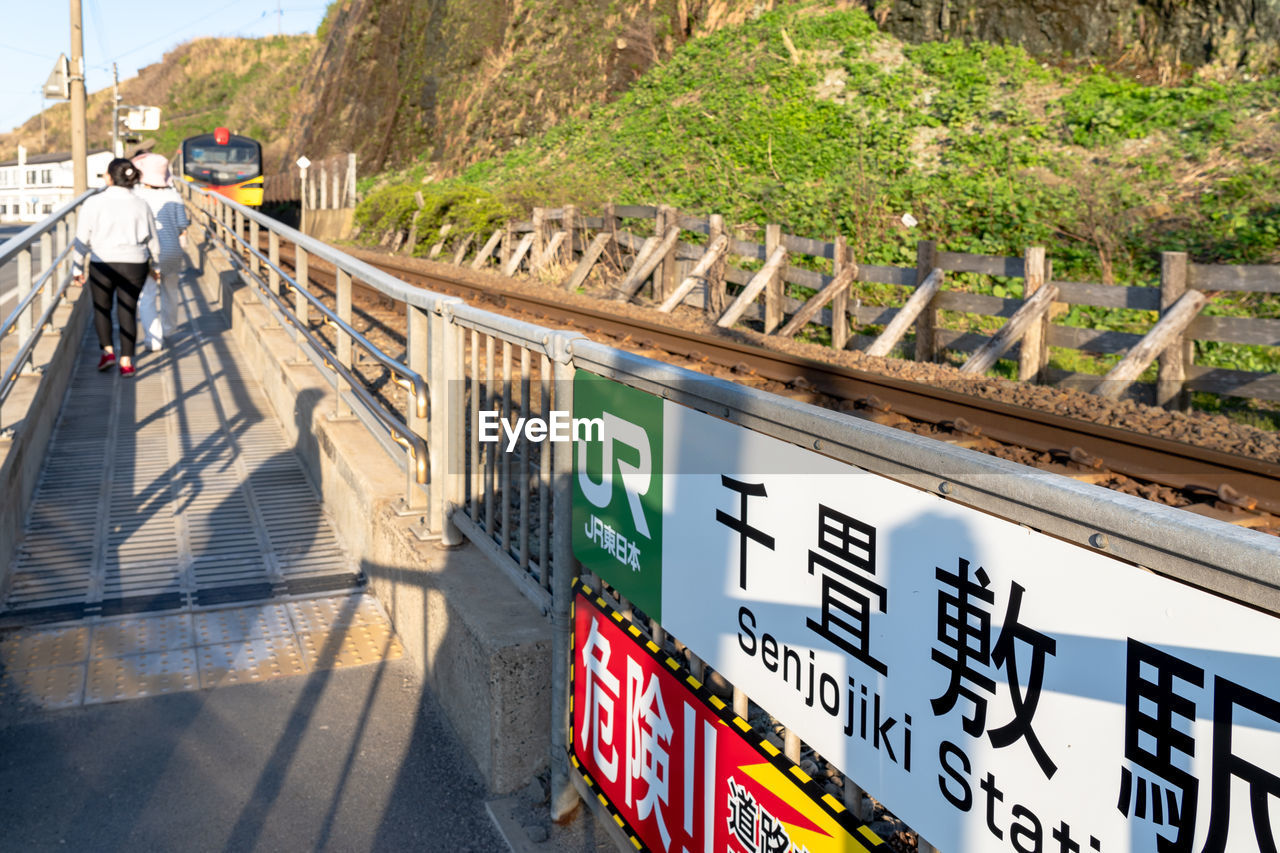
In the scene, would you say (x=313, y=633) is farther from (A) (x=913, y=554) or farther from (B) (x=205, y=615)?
(A) (x=913, y=554)

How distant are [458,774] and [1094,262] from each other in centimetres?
1157

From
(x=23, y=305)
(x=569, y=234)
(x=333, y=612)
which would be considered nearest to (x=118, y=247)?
(x=23, y=305)

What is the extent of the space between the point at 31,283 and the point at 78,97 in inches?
543

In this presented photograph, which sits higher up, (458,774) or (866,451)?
(866,451)

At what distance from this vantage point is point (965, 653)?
162cm

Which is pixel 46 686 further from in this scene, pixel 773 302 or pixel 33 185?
pixel 33 185

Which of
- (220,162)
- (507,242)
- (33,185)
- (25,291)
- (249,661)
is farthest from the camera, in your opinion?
(33,185)

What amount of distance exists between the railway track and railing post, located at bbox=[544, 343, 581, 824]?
3546 millimetres

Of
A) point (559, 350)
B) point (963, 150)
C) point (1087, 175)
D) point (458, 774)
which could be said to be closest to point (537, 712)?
point (458, 774)

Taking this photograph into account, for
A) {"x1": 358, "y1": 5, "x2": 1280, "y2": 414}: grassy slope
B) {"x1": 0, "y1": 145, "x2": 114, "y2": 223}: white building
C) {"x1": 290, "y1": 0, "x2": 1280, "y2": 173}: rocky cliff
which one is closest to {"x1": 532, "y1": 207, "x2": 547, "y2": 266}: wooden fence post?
{"x1": 358, "y1": 5, "x2": 1280, "y2": 414}: grassy slope

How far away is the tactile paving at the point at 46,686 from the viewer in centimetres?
377

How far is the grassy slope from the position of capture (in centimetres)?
1297

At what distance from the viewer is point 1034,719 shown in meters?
1.51

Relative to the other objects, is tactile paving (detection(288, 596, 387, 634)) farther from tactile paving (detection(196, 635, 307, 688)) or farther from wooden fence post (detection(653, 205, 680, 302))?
wooden fence post (detection(653, 205, 680, 302))
